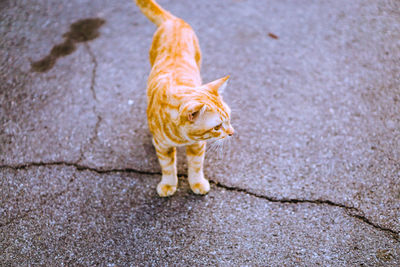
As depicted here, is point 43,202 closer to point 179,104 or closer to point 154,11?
point 179,104

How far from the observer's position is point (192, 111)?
1.53 metres

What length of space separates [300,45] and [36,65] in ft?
9.70

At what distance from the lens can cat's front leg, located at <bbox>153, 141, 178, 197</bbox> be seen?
2.08 metres

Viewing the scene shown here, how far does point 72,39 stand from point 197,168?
2.39 meters

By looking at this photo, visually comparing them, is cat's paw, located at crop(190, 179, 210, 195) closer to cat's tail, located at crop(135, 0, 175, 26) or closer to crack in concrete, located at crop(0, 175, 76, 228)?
crack in concrete, located at crop(0, 175, 76, 228)

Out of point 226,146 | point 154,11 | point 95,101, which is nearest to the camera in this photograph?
point 154,11

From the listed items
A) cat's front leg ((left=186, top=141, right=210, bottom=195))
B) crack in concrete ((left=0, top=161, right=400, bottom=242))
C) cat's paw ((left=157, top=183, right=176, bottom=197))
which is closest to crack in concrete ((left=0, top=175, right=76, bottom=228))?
crack in concrete ((left=0, top=161, right=400, bottom=242))

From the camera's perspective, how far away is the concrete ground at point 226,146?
2.16 m

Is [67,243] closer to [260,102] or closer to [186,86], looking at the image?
[186,86]

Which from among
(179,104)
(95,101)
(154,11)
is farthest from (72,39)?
(179,104)

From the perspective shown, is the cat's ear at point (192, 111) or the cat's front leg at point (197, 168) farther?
the cat's front leg at point (197, 168)

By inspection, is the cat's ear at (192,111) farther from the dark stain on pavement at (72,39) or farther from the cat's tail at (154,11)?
the dark stain on pavement at (72,39)

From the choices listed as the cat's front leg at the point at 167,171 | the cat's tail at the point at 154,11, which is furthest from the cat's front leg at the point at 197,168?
the cat's tail at the point at 154,11

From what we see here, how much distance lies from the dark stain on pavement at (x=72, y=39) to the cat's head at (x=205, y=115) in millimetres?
2337
